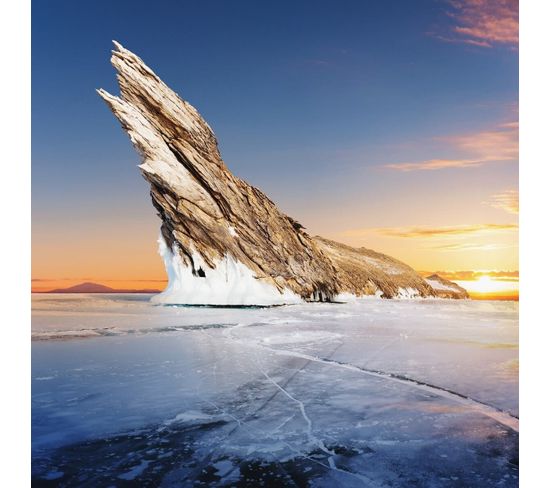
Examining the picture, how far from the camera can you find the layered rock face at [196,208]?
2844 cm

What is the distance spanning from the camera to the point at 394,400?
5473mm

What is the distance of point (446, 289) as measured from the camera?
9412cm

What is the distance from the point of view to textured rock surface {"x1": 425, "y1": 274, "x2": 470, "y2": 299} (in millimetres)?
91475

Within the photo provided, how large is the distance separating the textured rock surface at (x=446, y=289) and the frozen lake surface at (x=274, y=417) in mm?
87747

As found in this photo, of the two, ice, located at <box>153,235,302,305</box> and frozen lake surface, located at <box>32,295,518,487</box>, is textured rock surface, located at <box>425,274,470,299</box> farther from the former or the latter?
frozen lake surface, located at <box>32,295,518,487</box>

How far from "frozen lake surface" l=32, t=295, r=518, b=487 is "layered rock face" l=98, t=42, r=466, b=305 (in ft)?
67.2
